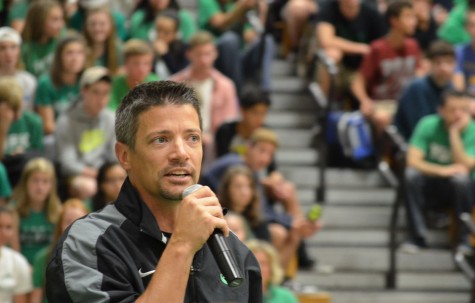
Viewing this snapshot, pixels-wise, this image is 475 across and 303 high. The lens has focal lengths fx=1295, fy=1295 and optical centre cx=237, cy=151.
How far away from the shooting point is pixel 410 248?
10469 mm

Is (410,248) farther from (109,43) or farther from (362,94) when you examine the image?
(109,43)

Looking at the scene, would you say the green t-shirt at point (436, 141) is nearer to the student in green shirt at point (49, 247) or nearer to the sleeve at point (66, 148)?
the sleeve at point (66, 148)

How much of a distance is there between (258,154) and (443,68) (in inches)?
82.6

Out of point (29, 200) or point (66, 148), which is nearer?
point (29, 200)

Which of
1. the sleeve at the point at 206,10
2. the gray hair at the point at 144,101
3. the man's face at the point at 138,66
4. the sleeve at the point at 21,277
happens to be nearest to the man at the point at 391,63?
the sleeve at the point at 206,10

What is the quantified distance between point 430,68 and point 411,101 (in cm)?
A: 55

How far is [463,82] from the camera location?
1151cm

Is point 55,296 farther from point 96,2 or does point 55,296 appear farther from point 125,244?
point 96,2

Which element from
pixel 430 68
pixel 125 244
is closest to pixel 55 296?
pixel 125 244

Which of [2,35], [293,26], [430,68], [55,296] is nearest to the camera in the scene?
[55,296]

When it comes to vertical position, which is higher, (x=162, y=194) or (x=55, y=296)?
(x=162, y=194)

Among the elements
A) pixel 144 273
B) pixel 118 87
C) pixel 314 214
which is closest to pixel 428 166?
pixel 314 214

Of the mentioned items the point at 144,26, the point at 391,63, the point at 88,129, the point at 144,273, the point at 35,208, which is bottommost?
the point at 35,208

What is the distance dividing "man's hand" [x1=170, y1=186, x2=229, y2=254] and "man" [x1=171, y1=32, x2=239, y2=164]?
7023 millimetres
